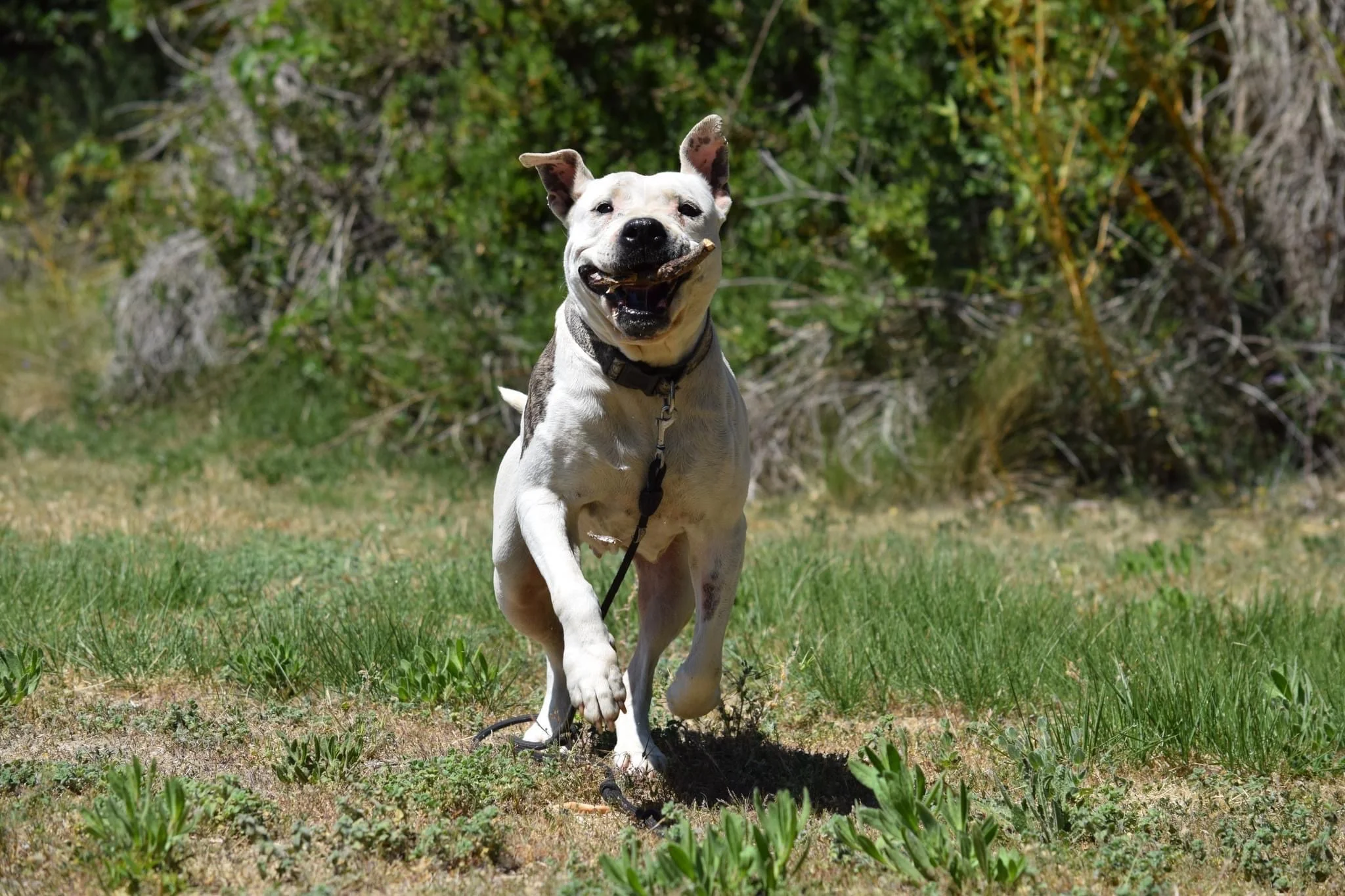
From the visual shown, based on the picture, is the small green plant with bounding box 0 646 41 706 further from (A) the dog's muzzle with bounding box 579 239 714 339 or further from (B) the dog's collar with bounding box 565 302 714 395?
(A) the dog's muzzle with bounding box 579 239 714 339

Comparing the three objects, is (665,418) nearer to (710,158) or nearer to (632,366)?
(632,366)

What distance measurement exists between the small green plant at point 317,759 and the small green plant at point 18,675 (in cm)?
92

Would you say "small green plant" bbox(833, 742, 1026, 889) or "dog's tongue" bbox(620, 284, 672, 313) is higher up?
"dog's tongue" bbox(620, 284, 672, 313)

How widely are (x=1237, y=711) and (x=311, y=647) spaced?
286 cm

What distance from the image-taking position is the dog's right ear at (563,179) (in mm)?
4359

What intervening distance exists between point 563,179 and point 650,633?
→ 4.50ft

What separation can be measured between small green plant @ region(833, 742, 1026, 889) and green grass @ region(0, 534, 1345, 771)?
992 mm

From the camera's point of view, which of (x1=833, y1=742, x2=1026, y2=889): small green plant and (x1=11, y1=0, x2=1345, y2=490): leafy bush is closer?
(x1=833, y1=742, x2=1026, y2=889): small green plant

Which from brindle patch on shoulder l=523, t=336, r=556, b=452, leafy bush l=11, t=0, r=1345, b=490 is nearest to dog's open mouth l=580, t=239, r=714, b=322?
brindle patch on shoulder l=523, t=336, r=556, b=452

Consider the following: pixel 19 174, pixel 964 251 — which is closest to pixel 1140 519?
pixel 964 251

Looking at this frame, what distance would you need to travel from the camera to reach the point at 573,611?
12.4ft

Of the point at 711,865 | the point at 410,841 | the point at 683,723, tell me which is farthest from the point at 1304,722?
the point at 410,841

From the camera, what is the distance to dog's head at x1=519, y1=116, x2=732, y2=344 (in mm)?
3865

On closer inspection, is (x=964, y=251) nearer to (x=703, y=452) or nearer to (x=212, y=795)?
(x=703, y=452)
